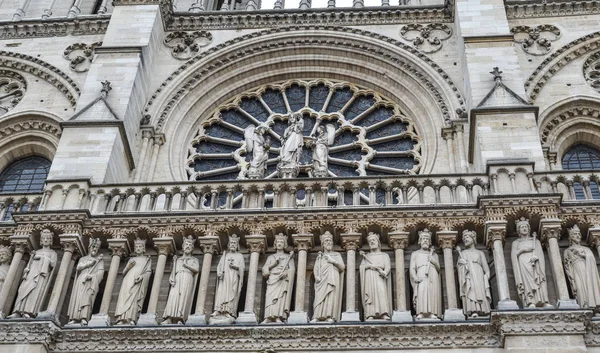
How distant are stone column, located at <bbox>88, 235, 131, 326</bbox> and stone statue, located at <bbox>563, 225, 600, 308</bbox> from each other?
6.02m

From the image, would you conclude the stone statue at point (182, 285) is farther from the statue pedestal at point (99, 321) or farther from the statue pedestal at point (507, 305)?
the statue pedestal at point (507, 305)

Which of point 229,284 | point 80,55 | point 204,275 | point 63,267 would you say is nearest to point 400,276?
point 229,284

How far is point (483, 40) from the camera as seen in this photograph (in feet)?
53.5

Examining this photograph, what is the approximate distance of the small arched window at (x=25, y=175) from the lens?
16.6m

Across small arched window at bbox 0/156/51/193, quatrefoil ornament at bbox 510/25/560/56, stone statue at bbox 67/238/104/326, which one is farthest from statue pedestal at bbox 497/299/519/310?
small arched window at bbox 0/156/51/193

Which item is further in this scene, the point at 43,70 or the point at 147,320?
the point at 43,70

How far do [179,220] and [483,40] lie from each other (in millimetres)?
6862

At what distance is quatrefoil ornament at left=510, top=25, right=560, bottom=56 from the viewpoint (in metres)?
17.2

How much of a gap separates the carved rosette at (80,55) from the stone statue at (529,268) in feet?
31.6

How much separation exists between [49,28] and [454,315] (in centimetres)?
1139

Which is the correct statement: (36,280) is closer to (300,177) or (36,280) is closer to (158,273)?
(158,273)

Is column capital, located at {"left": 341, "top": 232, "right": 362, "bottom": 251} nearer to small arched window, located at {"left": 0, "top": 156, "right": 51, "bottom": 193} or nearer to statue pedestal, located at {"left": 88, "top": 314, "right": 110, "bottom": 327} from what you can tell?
statue pedestal, located at {"left": 88, "top": 314, "right": 110, "bottom": 327}

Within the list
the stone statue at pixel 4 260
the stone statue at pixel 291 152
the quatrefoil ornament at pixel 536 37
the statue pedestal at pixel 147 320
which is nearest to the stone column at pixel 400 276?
the stone statue at pixel 291 152

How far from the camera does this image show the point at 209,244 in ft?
41.2
